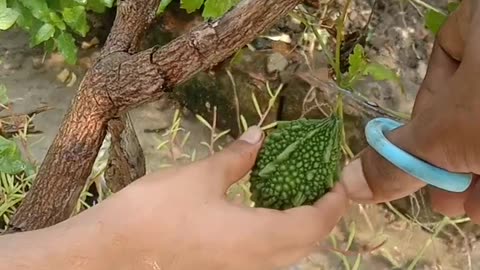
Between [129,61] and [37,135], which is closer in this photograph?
[129,61]

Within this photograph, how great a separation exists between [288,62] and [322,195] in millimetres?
799

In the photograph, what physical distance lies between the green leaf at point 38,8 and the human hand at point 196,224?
2.43 feet

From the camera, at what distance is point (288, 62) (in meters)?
1.76

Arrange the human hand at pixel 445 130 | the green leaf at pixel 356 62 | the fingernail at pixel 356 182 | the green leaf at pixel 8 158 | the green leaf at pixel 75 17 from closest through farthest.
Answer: the human hand at pixel 445 130, the fingernail at pixel 356 182, the green leaf at pixel 356 62, the green leaf at pixel 8 158, the green leaf at pixel 75 17

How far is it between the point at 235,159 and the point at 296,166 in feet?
0.25

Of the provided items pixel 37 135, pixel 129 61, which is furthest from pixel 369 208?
pixel 129 61

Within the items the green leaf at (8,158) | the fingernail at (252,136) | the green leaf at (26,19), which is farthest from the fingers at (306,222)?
the green leaf at (26,19)

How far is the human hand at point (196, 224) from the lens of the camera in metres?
0.90

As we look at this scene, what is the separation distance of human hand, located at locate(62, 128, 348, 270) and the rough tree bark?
0.12 meters

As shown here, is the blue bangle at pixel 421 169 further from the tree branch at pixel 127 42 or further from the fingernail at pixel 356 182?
the tree branch at pixel 127 42

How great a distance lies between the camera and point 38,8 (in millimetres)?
1579

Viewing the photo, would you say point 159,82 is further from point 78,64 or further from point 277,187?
point 78,64

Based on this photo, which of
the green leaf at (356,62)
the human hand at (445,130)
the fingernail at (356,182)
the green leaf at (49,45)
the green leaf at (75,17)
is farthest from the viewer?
the green leaf at (49,45)

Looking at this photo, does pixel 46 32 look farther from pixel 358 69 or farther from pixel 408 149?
pixel 408 149
